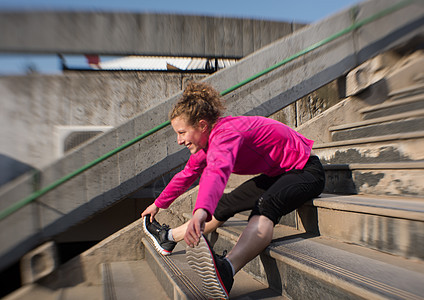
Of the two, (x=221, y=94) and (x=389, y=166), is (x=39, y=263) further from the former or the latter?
(x=389, y=166)

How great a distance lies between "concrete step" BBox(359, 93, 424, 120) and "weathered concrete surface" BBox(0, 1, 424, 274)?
1.67 ft

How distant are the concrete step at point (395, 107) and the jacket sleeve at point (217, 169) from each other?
2.03 meters

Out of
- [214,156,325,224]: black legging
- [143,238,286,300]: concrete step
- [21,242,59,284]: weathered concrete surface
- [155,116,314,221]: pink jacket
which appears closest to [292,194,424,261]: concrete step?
[214,156,325,224]: black legging

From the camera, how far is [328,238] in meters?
1.76

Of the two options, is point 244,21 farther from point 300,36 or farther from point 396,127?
point 396,127

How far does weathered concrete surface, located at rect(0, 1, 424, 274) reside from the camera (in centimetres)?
249

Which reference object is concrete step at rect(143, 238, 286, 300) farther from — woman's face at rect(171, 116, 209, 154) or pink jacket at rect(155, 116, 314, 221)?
woman's face at rect(171, 116, 209, 154)

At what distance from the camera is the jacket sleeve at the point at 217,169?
4.55 ft

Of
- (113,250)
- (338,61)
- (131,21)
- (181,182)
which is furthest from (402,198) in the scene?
(131,21)

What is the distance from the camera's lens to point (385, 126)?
2740mm

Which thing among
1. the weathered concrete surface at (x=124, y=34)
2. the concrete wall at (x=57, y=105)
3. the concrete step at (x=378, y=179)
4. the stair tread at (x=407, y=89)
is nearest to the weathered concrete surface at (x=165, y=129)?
the stair tread at (x=407, y=89)

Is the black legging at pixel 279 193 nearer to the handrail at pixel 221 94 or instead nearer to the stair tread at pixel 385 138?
the stair tread at pixel 385 138

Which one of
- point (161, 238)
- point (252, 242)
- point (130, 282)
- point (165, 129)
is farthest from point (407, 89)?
point (130, 282)

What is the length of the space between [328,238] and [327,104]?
3.09 m
